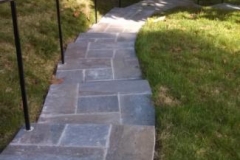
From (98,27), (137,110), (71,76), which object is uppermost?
(137,110)

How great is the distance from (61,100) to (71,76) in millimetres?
701

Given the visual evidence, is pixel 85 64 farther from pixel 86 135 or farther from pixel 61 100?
pixel 86 135

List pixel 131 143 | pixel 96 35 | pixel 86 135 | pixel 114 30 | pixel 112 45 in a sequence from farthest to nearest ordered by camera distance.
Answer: pixel 114 30, pixel 96 35, pixel 112 45, pixel 86 135, pixel 131 143

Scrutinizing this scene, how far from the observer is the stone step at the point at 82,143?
2550 millimetres

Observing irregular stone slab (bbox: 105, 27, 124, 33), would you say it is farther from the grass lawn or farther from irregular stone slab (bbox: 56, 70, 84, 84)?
irregular stone slab (bbox: 56, 70, 84, 84)

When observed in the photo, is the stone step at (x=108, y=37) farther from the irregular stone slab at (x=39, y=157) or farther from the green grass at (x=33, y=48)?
the irregular stone slab at (x=39, y=157)

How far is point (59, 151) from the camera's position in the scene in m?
2.61

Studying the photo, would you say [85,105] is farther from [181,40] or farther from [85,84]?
[181,40]

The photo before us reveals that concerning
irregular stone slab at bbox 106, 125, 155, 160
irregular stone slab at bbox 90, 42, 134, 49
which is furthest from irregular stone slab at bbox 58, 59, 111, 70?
irregular stone slab at bbox 106, 125, 155, 160

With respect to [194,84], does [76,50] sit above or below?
below

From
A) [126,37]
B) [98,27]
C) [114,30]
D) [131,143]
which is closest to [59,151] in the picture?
[131,143]

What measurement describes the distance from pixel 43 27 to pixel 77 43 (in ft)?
1.57

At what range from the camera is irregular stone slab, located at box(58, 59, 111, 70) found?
446cm

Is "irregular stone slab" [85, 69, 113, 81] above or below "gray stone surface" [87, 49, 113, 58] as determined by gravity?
above
